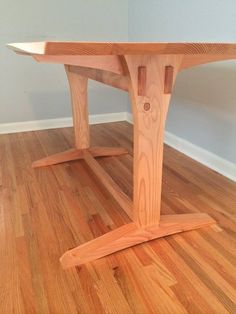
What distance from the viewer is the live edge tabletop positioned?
805 millimetres

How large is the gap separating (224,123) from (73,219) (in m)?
1.05

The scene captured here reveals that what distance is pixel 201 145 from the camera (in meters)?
1.93

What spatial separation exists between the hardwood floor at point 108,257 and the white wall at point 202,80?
25 centimetres

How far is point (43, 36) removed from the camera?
2.54 meters

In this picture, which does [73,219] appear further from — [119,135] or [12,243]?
[119,135]

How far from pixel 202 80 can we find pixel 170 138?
578mm

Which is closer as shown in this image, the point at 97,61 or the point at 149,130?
the point at 97,61

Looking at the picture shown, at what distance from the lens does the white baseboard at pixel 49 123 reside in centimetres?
267

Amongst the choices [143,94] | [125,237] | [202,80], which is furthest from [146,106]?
[202,80]

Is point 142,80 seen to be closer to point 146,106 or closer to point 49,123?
point 146,106

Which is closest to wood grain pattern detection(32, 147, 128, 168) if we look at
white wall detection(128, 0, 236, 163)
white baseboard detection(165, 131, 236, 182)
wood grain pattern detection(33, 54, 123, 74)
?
white baseboard detection(165, 131, 236, 182)

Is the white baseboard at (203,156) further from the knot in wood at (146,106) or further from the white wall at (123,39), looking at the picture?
the knot in wood at (146,106)

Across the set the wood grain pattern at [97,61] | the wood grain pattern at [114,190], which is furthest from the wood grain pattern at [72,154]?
the wood grain pattern at [97,61]

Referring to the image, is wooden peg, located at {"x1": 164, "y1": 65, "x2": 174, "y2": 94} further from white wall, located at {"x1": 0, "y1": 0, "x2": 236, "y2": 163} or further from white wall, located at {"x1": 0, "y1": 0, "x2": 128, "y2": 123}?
white wall, located at {"x1": 0, "y1": 0, "x2": 128, "y2": 123}
